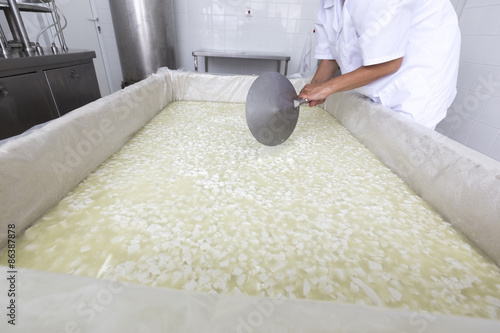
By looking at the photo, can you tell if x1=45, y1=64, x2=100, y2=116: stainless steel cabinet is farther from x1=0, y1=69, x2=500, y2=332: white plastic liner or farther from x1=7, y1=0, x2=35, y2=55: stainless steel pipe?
x1=0, y1=69, x2=500, y2=332: white plastic liner

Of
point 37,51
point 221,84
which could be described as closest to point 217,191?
point 221,84

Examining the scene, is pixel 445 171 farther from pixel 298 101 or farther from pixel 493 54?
pixel 493 54

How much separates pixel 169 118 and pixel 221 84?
515 mm

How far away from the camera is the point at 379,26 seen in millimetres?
891

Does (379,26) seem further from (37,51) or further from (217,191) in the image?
(37,51)

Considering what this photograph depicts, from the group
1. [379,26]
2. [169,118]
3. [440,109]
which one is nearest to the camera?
[379,26]

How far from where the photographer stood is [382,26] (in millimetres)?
887

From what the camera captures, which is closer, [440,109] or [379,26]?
[379,26]

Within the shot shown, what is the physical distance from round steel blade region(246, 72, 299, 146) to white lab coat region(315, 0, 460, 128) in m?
0.37

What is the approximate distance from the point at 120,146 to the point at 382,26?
1.13 m

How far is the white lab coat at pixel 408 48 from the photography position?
906 mm

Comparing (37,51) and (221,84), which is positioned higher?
(37,51)

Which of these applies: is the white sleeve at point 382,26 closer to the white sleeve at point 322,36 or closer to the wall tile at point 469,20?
the white sleeve at point 322,36

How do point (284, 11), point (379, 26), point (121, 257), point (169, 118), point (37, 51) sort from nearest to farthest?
point (121, 257)
point (379, 26)
point (169, 118)
point (37, 51)
point (284, 11)
